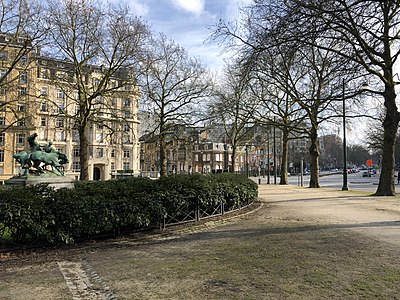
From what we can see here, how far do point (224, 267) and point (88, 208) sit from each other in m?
3.64

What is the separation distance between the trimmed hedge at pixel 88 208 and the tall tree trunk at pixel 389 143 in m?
13.0

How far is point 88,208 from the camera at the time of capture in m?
8.05

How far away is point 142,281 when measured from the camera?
5.40 metres

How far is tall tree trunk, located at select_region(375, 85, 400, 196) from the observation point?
1905cm

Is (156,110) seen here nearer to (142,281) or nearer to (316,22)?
(316,22)

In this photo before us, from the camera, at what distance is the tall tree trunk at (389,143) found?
19.0 m

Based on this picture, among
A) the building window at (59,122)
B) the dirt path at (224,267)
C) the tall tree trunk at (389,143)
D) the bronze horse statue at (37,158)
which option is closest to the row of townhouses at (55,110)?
the building window at (59,122)

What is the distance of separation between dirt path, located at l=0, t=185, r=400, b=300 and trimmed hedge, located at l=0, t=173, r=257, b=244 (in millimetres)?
438

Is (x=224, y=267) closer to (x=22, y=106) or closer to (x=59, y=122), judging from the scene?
(x=22, y=106)

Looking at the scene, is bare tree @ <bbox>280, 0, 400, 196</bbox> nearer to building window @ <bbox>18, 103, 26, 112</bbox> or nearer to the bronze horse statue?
the bronze horse statue

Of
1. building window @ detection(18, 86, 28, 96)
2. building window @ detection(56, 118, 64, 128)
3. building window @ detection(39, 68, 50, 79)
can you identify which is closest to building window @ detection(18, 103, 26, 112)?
building window @ detection(18, 86, 28, 96)

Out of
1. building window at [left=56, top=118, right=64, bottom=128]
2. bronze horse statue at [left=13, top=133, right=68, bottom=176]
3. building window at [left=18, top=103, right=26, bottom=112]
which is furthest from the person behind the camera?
building window at [left=56, top=118, right=64, bottom=128]

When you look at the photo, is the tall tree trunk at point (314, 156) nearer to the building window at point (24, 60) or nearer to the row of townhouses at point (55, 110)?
the row of townhouses at point (55, 110)

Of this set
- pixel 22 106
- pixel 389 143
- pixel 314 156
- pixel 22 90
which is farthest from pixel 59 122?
pixel 389 143
